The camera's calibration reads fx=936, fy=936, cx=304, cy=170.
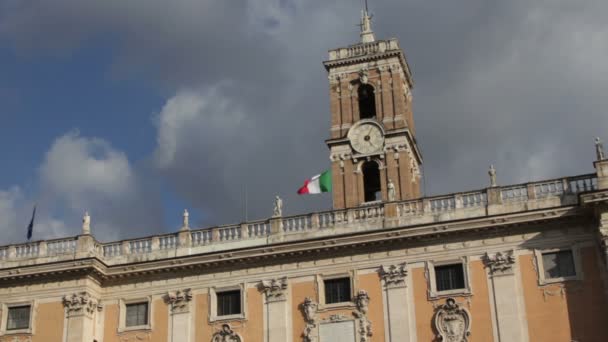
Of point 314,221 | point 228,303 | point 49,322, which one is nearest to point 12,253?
point 49,322

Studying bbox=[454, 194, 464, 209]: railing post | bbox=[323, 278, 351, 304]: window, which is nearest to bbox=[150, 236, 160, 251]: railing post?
Answer: bbox=[323, 278, 351, 304]: window

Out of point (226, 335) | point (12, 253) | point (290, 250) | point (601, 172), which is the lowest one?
point (226, 335)

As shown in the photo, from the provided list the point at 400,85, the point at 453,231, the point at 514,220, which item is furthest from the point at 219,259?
the point at 400,85

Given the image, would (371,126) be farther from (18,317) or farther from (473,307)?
(18,317)

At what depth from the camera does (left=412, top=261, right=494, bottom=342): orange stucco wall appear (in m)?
37.1

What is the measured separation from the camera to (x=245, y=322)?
131 ft

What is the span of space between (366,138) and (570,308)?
1769cm

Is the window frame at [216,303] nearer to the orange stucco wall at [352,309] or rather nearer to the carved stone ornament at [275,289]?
the carved stone ornament at [275,289]

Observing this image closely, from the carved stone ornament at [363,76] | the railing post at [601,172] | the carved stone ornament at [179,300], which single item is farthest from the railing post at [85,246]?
the railing post at [601,172]

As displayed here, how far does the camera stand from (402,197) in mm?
49406

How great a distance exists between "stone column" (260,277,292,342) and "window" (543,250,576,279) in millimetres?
10839

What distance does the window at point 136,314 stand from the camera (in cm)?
4170

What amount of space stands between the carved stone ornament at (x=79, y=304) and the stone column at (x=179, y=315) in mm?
3438

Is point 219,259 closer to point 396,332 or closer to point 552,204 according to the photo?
point 396,332
